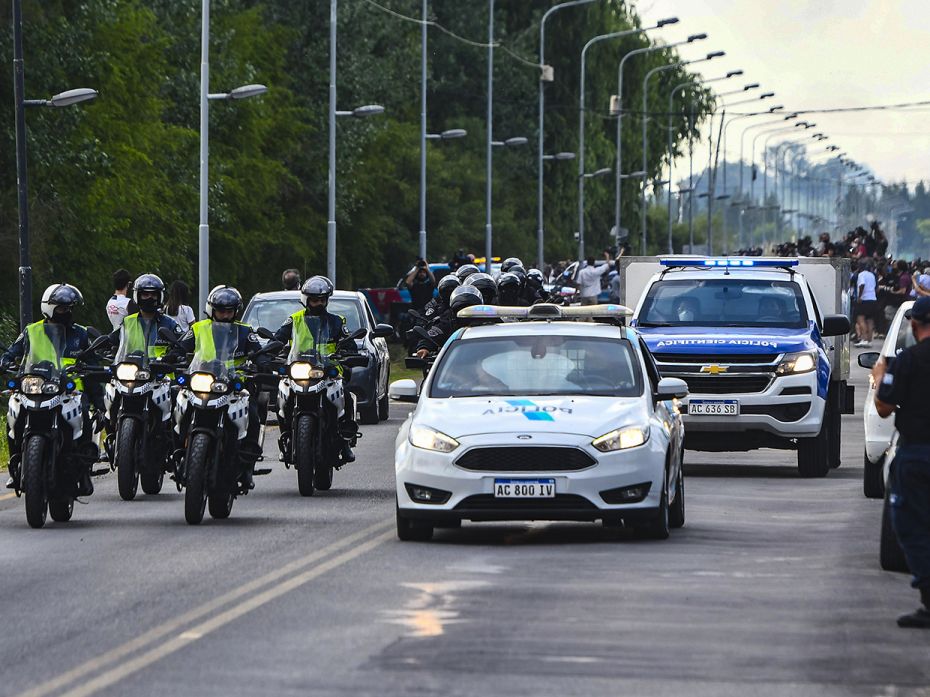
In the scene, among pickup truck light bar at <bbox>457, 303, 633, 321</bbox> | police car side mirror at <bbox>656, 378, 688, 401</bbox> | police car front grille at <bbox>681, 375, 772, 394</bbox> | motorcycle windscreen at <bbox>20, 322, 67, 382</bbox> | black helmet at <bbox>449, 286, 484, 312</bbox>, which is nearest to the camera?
police car side mirror at <bbox>656, 378, 688, 401</bbox>

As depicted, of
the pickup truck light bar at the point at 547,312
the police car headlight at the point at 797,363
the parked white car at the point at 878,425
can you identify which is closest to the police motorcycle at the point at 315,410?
the pickup truck light bar at the point at 547,312

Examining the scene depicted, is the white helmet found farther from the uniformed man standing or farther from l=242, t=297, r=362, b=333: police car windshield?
l=242, t=297, r=362, b=333: police car windshield

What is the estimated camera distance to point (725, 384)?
2170cm

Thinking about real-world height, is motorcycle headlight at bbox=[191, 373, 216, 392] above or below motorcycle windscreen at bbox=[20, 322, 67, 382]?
below

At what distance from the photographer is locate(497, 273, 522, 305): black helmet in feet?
77.4

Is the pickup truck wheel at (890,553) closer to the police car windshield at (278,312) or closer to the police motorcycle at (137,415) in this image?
the police motorcycle at (137,415)

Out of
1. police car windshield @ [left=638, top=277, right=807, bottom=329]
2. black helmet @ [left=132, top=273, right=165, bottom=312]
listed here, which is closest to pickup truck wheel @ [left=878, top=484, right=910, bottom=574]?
black helmet @ [left=132, top=273, right=165, bottom=312]

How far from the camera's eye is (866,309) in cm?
5453

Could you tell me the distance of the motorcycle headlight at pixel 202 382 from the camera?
16844 millimetres

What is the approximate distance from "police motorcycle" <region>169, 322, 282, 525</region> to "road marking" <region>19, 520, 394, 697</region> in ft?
4.34

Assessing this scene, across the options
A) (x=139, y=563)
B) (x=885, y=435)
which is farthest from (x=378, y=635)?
(x=885, y=435)

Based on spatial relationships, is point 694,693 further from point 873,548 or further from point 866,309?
point 866,309

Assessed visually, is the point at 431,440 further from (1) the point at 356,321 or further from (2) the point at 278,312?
(1) the point at 356,321

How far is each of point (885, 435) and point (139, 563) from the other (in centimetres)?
601
